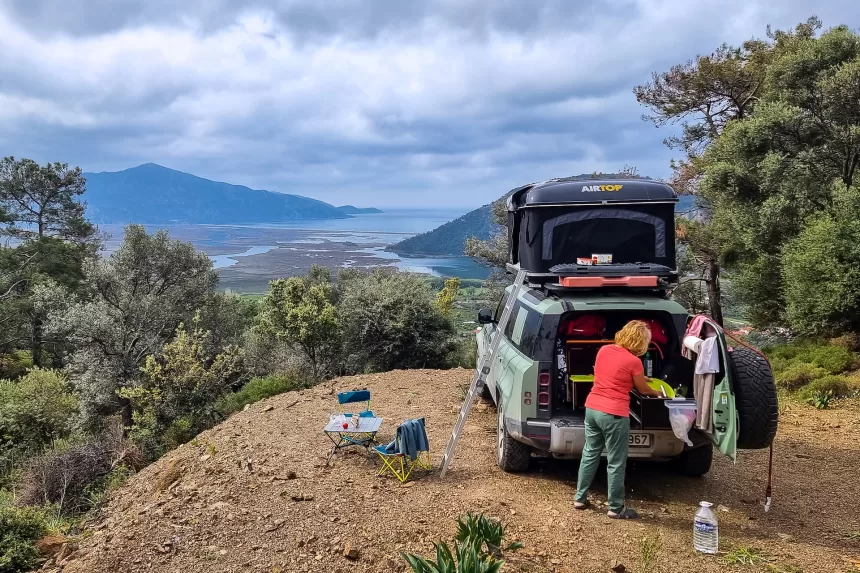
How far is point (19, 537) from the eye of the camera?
7121 millimetres

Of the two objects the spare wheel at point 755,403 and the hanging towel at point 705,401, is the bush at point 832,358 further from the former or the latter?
the hanging towel at point 705,401

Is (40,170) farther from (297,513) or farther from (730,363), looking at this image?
(730,363)

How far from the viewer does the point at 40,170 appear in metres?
35.4

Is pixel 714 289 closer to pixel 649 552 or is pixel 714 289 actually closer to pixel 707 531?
pixel 707 531

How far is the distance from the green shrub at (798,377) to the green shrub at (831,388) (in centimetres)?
66

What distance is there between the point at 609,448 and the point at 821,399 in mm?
7054

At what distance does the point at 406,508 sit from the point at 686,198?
954 inches

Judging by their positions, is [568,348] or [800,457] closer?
[568,348]

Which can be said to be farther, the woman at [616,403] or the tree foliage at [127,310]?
the tree foliage at [127,310]

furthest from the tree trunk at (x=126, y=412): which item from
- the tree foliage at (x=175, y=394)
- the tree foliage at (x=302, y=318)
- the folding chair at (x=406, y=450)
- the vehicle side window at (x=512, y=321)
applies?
the vehicle side window at (x=512, y=321)

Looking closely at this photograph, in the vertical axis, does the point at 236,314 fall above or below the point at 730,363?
below

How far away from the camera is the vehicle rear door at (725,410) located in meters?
4.45

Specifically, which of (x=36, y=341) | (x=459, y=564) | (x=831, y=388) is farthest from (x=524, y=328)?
(x=36, y=341)

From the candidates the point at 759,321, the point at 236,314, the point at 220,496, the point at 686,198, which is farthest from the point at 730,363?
the point at 236,314
